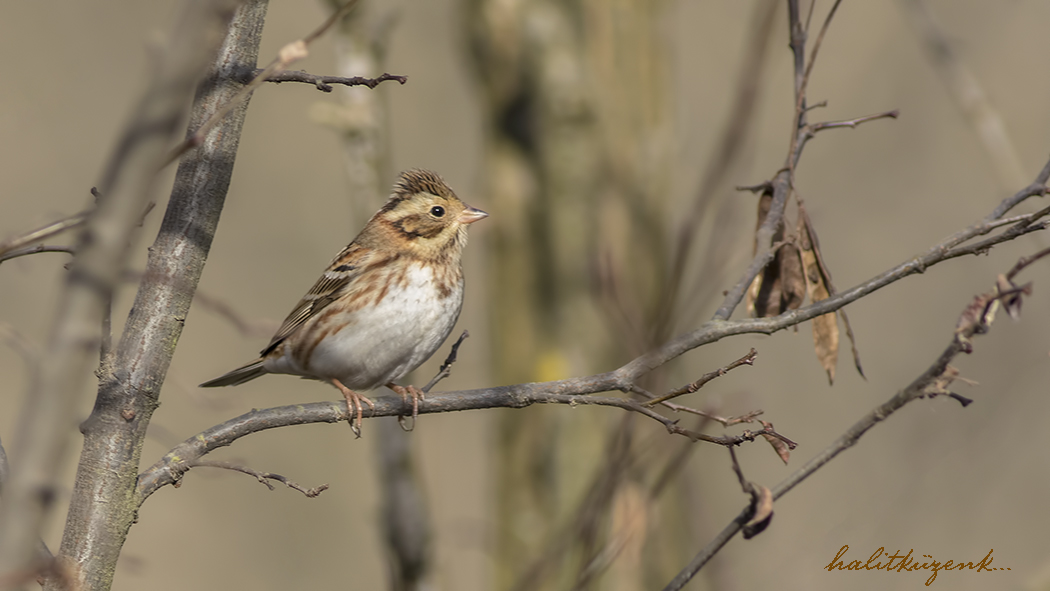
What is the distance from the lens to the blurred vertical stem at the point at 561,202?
4855mm

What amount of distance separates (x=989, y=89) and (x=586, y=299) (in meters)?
5.74

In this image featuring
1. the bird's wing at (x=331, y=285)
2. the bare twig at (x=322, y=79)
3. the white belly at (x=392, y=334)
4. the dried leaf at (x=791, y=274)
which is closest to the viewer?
the bare twig at (x=322, y=79)

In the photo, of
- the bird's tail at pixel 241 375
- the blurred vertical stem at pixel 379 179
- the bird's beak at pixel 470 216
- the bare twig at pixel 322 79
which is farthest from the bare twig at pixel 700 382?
the bird's tail at pixel 241 375

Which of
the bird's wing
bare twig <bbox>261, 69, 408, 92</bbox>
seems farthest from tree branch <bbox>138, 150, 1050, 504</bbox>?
the bird's wing

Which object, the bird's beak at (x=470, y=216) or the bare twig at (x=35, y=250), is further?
the bird's beak at (x=470, y=216)

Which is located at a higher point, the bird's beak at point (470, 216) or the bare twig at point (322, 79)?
the bird's beak at point (470, 216)

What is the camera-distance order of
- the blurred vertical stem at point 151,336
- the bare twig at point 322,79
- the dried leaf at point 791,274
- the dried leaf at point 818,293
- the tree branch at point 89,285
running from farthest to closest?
the dried leaf at point 791,274
the dried leaf at point 818,293
the bare twig at point 322,79
the blurred vertical stem at point 151,336
the tree branch at point 89,285

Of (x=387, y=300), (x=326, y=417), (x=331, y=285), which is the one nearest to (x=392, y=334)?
(x=387, y=300)

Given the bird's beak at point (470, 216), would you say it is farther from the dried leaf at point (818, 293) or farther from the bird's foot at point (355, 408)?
the dried leaf at point (818, 293)

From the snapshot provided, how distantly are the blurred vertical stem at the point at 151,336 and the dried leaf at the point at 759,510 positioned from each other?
1.52m

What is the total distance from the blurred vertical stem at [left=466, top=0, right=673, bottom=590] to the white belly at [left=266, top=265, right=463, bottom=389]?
0.73 meters

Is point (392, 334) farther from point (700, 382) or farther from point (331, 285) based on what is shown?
point (700, 382)

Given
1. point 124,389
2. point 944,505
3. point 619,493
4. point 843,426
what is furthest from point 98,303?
point 843,426

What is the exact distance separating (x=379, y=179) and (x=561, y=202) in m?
1.04
